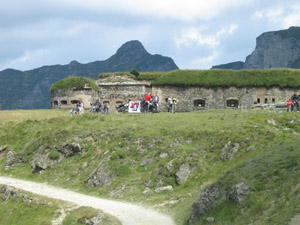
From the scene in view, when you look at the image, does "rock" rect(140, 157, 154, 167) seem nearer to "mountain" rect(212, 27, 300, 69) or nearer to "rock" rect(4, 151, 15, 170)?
"rock" rect(4, 151, 15, 170)

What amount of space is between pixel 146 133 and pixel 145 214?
9816mm

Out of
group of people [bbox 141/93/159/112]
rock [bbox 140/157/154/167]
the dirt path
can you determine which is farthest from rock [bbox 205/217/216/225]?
group of people [bbox 141/93/159/112]

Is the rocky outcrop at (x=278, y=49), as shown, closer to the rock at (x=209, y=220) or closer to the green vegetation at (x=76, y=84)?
the green vegetation at (x=76, y=84)

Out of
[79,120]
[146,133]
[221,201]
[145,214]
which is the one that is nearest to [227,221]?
[221,201]

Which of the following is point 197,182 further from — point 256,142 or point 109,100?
point 109,100

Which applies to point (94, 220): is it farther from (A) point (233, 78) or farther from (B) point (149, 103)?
(A) point (233, 78)

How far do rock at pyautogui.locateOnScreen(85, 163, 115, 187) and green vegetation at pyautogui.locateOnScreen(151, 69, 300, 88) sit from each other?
25.2 metres

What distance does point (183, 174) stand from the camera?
20.1 m

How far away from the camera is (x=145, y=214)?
16.6m

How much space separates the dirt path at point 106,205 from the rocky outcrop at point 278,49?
503 feet

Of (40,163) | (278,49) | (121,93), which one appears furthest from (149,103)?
(278,49)

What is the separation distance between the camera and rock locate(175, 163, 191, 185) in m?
19.9

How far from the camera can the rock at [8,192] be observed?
2202cm

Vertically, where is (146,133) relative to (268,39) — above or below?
below
